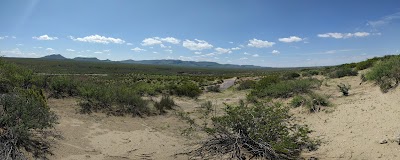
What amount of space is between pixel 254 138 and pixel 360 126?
322 cm

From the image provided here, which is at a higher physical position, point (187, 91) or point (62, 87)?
point (62, 87)

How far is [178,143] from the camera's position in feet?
33.3

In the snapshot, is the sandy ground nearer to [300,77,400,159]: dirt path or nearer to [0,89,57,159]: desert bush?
[0,89,57,159]: desert bush

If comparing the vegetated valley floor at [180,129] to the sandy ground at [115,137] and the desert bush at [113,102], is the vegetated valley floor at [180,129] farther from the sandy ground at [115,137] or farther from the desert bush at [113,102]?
the desert bush at [113,102]

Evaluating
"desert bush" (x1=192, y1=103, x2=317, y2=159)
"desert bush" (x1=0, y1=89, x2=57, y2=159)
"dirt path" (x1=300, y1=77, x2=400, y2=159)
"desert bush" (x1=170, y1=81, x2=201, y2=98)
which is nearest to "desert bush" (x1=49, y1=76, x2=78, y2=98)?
"desert bush" (x1=0, y1=89, x2=57, y2=159)

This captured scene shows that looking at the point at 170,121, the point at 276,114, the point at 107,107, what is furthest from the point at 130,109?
the point at 276,114

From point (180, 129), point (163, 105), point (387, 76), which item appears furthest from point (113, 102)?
point (387, 76)

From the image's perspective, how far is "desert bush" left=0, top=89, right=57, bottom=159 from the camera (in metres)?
7.15

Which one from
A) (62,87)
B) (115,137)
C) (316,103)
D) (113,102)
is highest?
(62,87)

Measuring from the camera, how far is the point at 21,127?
7.57 meters

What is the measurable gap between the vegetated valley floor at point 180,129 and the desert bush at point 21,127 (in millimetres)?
481

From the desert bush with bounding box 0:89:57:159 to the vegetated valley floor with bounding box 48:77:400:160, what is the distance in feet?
1.58

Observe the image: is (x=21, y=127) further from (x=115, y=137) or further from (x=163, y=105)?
(x=163, y=105)

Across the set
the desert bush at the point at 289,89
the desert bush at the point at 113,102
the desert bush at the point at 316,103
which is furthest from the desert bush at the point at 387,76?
the desert bush at the point at 113,102
